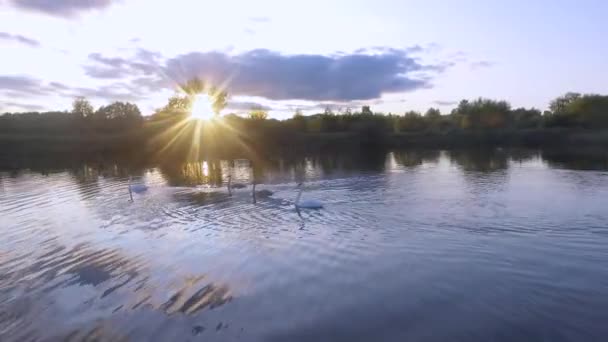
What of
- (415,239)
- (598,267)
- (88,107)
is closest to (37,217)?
(415,239)

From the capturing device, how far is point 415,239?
1337 centimetres

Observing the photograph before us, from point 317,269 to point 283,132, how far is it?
7348 centimetres

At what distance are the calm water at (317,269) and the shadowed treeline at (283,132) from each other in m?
49.7

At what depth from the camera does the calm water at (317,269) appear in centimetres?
804

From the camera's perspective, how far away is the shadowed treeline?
73875 mm

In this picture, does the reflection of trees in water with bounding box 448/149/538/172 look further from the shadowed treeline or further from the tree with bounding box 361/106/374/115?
the tree with bounding box 361/106/374/115

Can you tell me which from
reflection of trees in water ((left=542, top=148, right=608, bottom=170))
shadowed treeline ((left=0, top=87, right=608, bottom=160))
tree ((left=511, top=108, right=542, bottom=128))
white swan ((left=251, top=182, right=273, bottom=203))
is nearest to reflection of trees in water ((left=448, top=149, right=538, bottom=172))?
reflection of trees in water ((left=542, top=148, right=608, bottom=170))

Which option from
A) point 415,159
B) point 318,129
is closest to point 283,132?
point 318,129

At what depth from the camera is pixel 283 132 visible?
83688 mm

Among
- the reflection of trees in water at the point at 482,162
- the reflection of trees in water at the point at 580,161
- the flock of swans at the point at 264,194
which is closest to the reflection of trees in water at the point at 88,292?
the flock of swans at the point at 264,194

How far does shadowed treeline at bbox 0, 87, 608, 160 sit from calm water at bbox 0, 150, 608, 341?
4974cm

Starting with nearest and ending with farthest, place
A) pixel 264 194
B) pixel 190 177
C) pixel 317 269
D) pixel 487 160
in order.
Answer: pixel 317 269 → pixel 264 194 → pixel 190 177 → pixel 487 160

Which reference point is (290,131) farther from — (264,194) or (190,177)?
(264,194)

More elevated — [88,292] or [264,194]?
[264,194]
